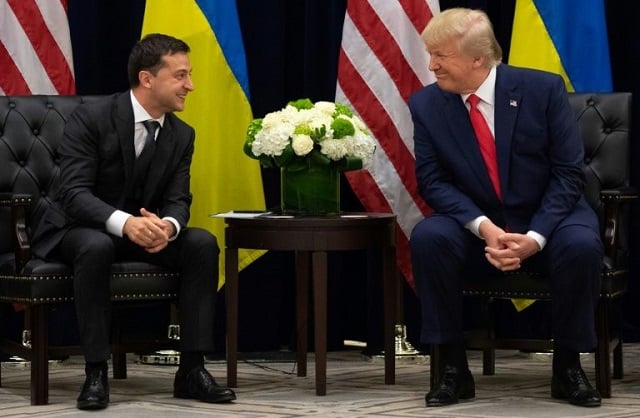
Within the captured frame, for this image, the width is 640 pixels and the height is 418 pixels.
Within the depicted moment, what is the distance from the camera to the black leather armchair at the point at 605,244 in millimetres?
4637

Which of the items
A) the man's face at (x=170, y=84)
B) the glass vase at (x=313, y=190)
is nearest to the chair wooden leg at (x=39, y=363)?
the man's face at (x=170, y=84)

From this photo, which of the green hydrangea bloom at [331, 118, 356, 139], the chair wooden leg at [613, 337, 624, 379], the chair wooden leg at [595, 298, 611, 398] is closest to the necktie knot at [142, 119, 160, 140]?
the green hydrangea bloom at [331, 118, 356, 139]

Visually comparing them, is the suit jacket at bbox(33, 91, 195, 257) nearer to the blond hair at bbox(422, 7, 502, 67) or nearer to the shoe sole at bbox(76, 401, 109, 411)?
the shoe sole at bbox(76, 401, 109, 411)

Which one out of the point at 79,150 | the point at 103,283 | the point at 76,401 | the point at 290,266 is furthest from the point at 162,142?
the point at 290,266

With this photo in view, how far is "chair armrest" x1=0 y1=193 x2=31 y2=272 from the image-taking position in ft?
15.1

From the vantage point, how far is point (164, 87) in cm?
481

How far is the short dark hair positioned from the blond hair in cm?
87

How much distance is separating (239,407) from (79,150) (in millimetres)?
1014

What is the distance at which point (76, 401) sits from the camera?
15.2ft

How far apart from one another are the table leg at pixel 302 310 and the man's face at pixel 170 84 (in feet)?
2.99

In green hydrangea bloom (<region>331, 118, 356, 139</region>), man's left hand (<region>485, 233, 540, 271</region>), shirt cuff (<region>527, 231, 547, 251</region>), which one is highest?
green hydrangea bloom (<region>331, 118, 356, 139</region>)

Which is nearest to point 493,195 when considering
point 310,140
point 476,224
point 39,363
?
point 476,224

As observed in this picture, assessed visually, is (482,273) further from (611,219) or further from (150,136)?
(150,136)

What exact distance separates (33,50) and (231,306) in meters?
1.33
